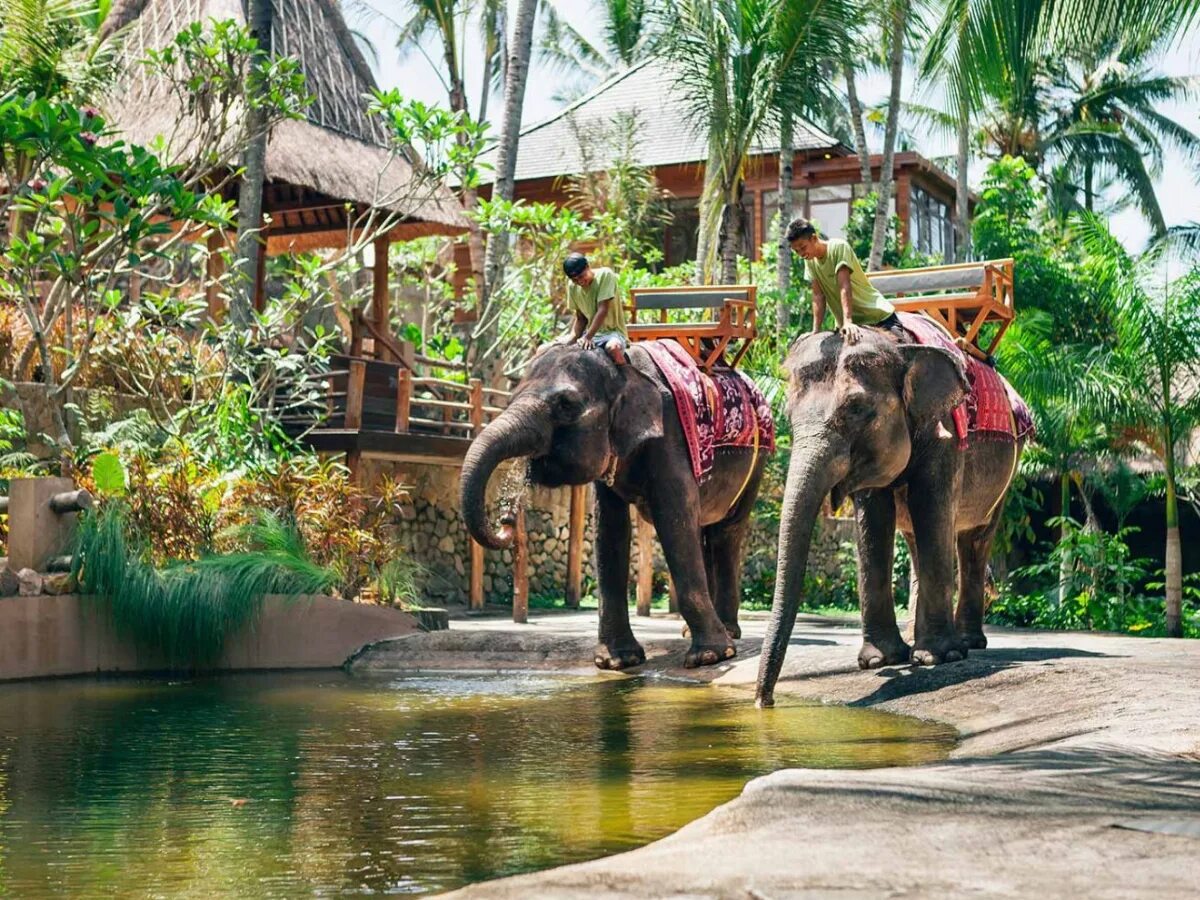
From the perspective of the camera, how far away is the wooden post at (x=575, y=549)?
18.3m

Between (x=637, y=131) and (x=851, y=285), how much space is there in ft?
63.1

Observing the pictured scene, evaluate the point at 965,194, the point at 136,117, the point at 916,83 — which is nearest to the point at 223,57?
the point at 136,117

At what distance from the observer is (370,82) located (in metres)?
19.8

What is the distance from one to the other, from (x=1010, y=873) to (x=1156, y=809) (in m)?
0.92

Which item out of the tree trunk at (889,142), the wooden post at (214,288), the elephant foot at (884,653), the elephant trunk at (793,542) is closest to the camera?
the elephant trunk at (793,542)

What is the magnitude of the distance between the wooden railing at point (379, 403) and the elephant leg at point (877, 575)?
7.54 metres

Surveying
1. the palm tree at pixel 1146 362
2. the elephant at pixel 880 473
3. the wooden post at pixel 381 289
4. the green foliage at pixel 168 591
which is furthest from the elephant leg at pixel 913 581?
the wooden post at pixel 381 289

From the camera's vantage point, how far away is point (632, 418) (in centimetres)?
973

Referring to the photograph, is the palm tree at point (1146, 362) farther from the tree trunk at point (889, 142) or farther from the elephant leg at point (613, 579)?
the elephant leg at point (613, 579)

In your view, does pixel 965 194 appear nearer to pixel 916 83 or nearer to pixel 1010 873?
pixel 916 83

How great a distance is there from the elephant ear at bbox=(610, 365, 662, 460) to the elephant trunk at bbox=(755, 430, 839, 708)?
1.45 metres

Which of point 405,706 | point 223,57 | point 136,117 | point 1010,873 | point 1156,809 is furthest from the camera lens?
point 136,117

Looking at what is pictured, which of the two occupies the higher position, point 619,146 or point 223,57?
point 619,146

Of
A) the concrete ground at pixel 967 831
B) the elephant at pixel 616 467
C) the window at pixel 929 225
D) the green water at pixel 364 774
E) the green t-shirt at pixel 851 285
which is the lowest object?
the green water at pixel 364 774
